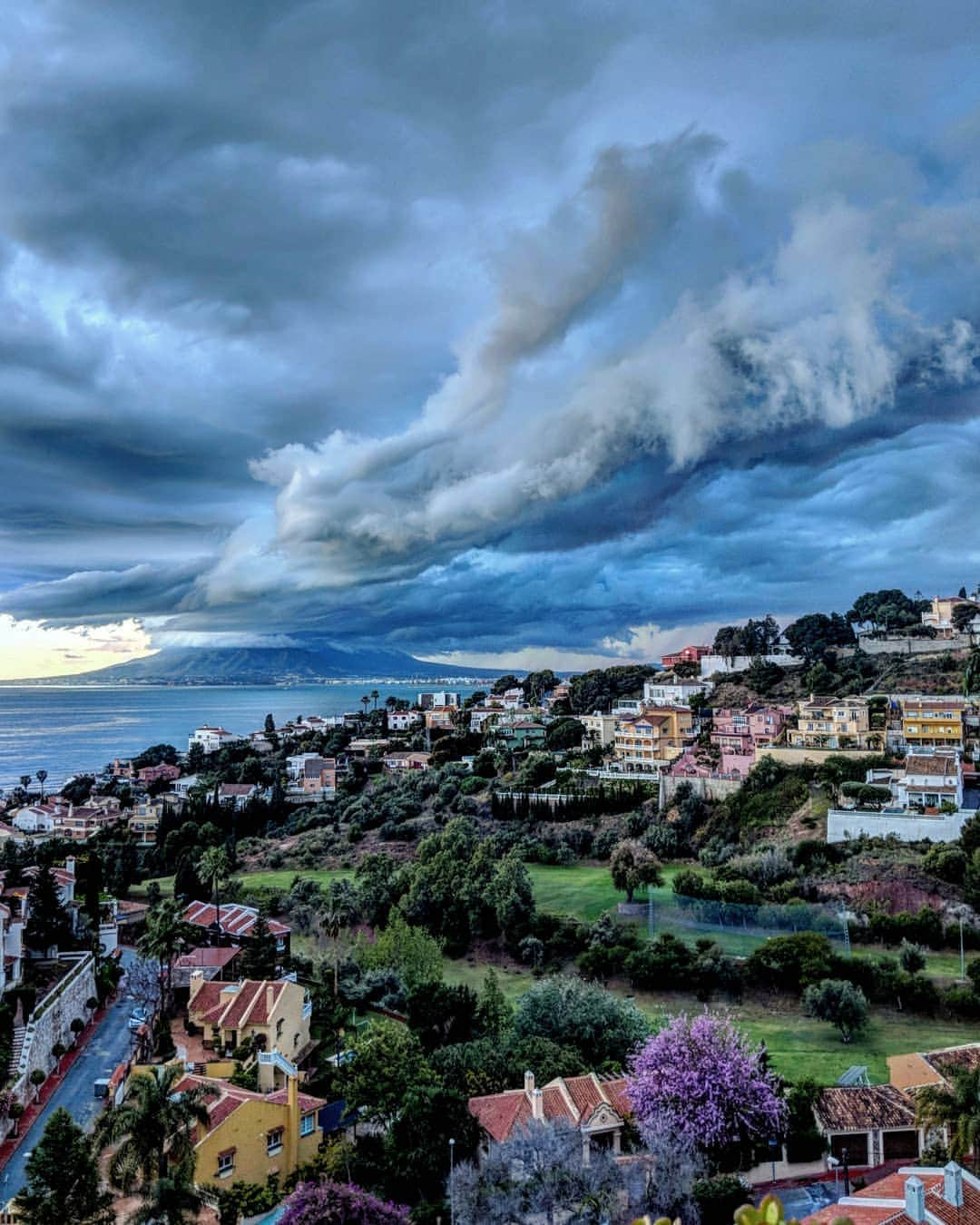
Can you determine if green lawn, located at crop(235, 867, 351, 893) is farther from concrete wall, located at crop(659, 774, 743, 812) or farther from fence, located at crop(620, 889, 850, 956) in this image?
fence, located at crop(620, 889, 850, 956)

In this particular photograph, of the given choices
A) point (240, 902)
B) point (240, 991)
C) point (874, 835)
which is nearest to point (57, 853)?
point (240, 902)

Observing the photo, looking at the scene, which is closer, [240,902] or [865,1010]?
[865,1010]

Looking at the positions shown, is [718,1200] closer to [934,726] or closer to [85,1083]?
[85,1083]

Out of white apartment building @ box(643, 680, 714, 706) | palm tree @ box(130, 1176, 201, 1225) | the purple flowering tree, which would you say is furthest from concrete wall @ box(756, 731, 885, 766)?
palm tree @ box(130, 1176, 201, 1225)

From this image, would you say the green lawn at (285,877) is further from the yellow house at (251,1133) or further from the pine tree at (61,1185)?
the pine tree at (61,1185)

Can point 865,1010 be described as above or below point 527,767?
below

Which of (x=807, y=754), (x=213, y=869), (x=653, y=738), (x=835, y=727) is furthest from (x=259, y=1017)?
(x=653, y=738)

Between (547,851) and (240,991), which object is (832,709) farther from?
(240,991)

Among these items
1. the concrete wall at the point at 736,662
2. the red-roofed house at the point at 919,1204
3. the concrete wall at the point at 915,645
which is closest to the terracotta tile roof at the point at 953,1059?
the red-roofed house at the point at 919,1204
